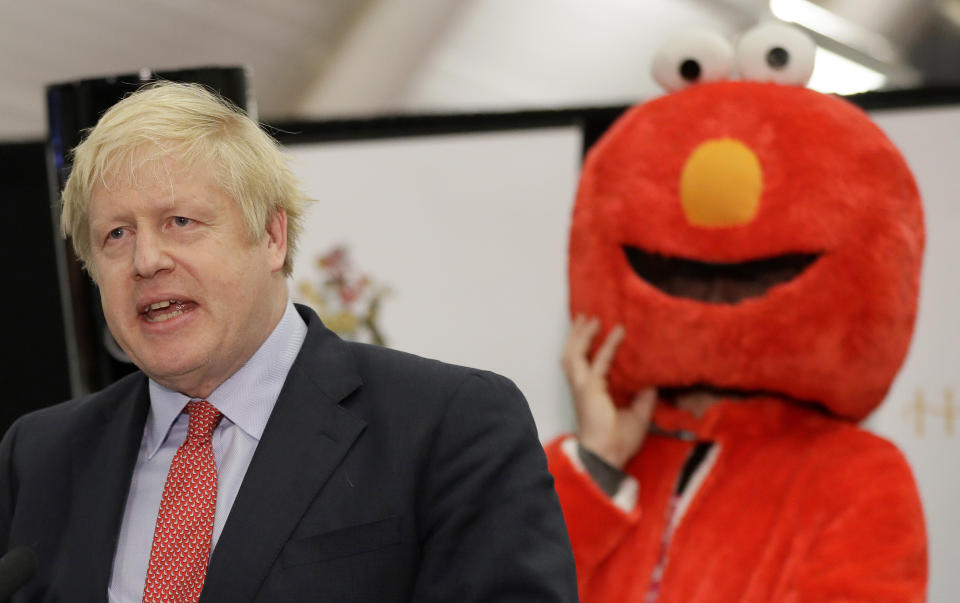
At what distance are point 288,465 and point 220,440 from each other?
11cm

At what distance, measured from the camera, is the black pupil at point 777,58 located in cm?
157

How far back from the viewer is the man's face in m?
1.11

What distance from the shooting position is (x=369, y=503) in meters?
1.08

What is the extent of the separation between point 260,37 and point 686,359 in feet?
6.97

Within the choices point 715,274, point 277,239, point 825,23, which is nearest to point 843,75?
point 825,23

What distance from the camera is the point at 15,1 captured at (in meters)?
2.96

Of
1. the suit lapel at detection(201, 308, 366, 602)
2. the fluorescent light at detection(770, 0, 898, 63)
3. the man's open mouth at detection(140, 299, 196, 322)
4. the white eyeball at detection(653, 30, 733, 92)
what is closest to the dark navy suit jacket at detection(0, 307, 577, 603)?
the suit lapel at detection(201, 308, 366, 602)

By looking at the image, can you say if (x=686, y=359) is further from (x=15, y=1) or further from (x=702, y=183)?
(x=15, y=1)

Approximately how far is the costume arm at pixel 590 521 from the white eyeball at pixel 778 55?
0.59 m

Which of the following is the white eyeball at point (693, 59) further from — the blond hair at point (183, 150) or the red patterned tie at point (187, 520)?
the red patterned tie at point (187, 520)

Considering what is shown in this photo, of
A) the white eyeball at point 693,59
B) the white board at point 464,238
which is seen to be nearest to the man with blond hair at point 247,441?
the white eyeball at point 693,59

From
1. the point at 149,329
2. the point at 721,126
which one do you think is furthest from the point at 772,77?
the point at 149,329

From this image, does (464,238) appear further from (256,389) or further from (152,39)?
(152,39)

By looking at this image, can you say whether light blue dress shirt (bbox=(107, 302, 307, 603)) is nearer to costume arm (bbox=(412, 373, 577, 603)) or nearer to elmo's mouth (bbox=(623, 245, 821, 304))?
costume arm (bbox=(412, 373, 577, 603))
